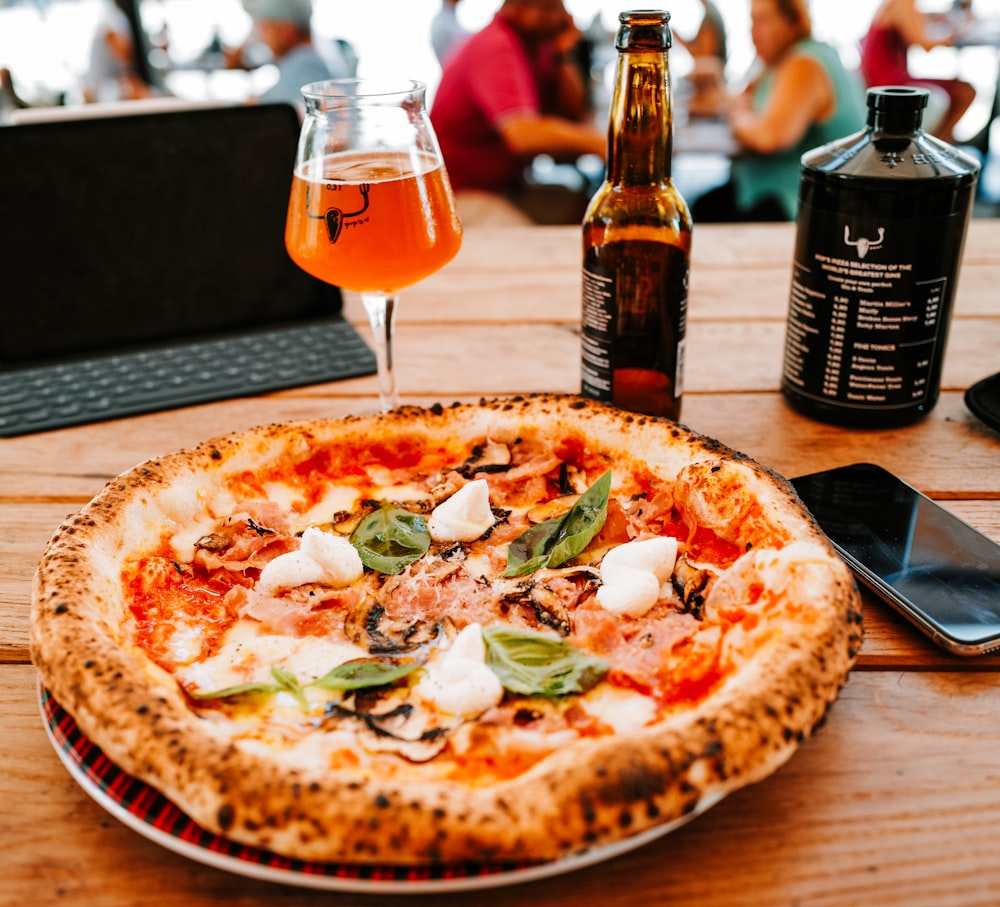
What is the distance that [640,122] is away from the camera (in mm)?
1415

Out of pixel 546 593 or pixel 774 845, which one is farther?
pixel 546 593

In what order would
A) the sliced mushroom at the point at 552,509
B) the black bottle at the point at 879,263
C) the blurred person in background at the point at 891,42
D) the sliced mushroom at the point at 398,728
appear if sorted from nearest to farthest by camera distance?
the sliced mushroom at the point at 398,728 < the sliced mushroom at the point at 552,509 < the black bottle at the point at 879,263 < the blurred person in background at the point at 891,42

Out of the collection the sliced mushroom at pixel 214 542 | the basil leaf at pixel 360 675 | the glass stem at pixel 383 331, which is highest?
the glass stem at pixel 383 331

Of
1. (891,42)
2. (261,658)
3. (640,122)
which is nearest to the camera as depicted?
(261,658)

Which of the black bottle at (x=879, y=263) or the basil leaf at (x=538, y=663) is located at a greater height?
the black bottle at (x=879, y=263)

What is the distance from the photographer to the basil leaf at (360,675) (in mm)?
967

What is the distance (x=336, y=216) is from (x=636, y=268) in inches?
18.2

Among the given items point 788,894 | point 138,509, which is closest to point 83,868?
point 138,509

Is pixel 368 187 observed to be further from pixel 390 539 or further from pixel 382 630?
pixel 382 630

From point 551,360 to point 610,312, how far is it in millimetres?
436

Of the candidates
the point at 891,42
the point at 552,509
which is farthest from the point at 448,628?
the point at 891,42

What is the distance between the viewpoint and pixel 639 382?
1.55m

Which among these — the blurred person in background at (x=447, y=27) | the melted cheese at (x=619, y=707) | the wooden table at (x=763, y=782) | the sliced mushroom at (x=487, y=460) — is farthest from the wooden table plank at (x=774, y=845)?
the blurred person in background at (x=447, y=27)

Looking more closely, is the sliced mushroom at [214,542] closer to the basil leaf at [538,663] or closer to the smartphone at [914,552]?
the basil leaf at [538,663]
